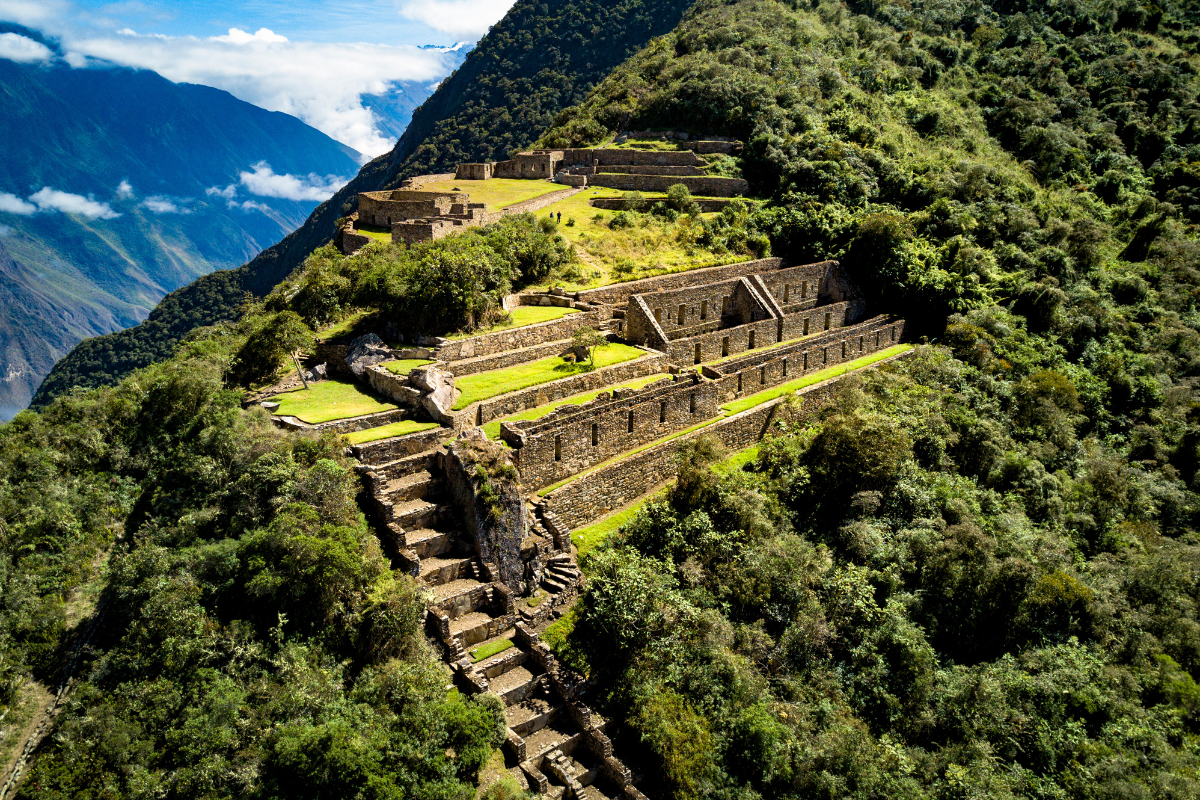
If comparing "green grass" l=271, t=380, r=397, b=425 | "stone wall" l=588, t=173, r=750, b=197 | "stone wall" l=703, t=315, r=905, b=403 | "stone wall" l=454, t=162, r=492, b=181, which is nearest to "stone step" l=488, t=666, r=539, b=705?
"green grass" l=271, t=380, r=397, b=425

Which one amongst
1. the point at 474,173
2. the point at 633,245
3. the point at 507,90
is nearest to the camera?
the point at 633,245

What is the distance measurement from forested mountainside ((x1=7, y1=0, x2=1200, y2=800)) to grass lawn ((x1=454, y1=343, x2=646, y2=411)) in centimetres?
360

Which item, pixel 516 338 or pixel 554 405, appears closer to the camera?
pixel 554 405

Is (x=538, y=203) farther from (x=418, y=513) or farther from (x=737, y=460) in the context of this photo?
(x=418, y=513)

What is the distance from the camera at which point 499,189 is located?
5097 centimetres

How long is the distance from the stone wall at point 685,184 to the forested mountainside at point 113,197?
5999 cm

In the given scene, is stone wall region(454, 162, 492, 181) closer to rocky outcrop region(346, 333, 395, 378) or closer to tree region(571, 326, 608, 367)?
tree region(571, 326, 608, 367)

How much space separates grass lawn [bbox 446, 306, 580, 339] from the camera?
84.9 feet

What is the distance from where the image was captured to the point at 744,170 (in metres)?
53.0

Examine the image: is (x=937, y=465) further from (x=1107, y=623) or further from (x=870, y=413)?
(x=1107, y=623)

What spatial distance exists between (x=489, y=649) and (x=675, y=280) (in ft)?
76.2

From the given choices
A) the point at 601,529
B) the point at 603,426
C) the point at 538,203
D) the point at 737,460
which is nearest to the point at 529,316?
the point at 603,426

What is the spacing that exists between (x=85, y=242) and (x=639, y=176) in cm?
9291

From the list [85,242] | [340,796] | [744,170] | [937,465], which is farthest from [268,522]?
[85,242]
